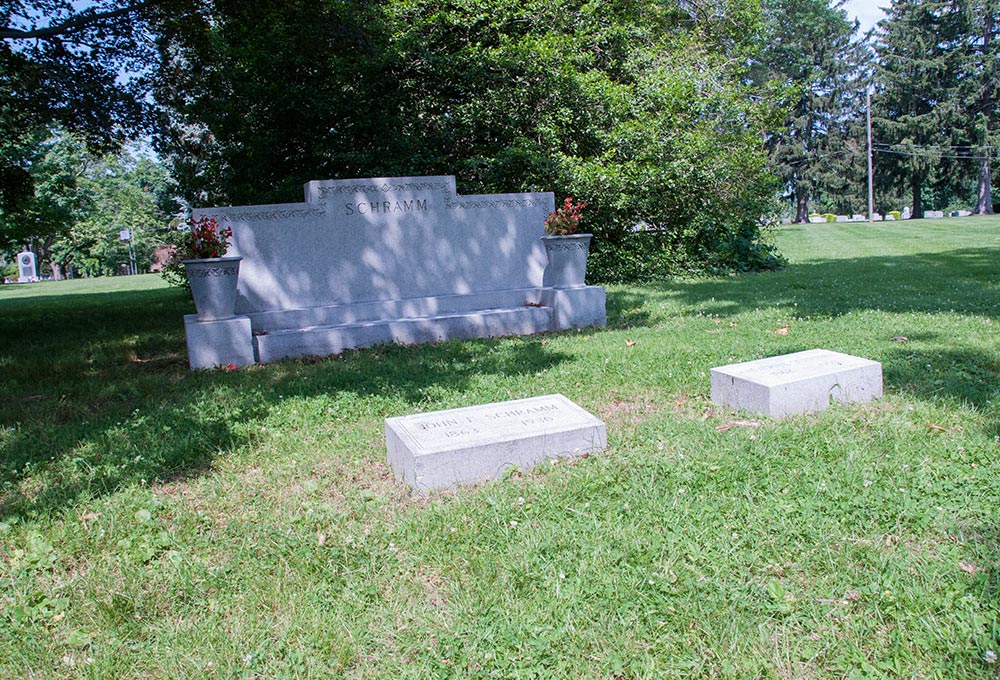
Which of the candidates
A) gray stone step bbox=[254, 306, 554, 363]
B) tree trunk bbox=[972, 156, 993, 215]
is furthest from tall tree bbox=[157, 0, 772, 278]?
tree trunk bbox=[972, 156, 993, 215]

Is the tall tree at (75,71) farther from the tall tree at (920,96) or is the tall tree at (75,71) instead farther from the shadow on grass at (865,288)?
the tall tree at (920,96)

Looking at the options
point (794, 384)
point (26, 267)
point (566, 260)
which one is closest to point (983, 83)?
point (566, 260)

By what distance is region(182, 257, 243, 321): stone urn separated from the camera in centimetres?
736

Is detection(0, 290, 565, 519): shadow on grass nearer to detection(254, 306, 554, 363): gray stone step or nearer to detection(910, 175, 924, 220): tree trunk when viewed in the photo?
detection(254, 306, 554, 363): gray stone step

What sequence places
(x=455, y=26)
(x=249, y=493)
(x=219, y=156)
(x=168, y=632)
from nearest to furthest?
Result: 1. (x=168, y=632)
2. (x=249, y=493)
3. (x=455, y=26)
4. (x=219, y=156)

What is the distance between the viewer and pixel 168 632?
261cm

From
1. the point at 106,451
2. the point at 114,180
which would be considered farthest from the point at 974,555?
the point at 114,180

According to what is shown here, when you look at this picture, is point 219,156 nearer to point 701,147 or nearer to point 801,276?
point 701,147

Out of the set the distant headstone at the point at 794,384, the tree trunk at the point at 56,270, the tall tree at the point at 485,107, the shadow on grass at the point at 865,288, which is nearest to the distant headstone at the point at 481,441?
the distant headstone at the point at 794,384

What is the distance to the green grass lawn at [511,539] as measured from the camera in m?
2.44

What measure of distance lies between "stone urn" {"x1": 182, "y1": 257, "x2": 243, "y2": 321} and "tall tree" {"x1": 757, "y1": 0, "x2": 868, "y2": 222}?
4763 cm

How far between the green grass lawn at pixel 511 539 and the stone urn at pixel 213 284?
5.43 feet

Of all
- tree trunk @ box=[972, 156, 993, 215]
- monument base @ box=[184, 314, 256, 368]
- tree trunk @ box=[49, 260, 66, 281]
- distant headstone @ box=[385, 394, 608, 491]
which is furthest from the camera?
tree trunk @ box=[49, 260, 66, 281]

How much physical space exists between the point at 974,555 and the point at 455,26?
12.6 metres
